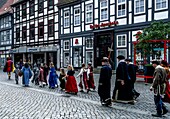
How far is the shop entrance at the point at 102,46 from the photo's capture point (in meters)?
25.8

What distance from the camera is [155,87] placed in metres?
7.71

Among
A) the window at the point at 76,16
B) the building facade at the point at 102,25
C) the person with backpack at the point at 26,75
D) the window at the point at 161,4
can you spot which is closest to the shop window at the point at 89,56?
the building facade at the point at 102,25

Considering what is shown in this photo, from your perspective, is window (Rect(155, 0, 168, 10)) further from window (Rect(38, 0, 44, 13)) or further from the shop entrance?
window (Rect(38, 0, 44, 13))

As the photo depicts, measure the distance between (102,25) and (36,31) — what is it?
46.1ft

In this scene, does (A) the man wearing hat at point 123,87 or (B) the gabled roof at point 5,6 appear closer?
(A) the man wearing hat at point 123,87

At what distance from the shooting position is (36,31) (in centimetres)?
3709

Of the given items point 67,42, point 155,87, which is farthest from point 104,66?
point 67,42

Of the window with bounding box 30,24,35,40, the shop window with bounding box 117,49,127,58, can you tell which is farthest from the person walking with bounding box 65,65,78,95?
the window with bounding box 30,24,35,40

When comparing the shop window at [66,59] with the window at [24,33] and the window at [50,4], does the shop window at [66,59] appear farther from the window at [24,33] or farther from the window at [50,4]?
the window at [24,33]

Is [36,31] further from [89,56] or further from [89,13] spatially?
[89,56]

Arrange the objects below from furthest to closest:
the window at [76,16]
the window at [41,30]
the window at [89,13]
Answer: the window at [41,30] < the window at [76,16] < the window at [89,13]

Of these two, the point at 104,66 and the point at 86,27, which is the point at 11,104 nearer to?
the point at 104,66

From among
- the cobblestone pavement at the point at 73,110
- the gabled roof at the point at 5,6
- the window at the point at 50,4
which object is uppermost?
the gabled roof at the point at 5,6

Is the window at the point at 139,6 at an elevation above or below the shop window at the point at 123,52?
above
